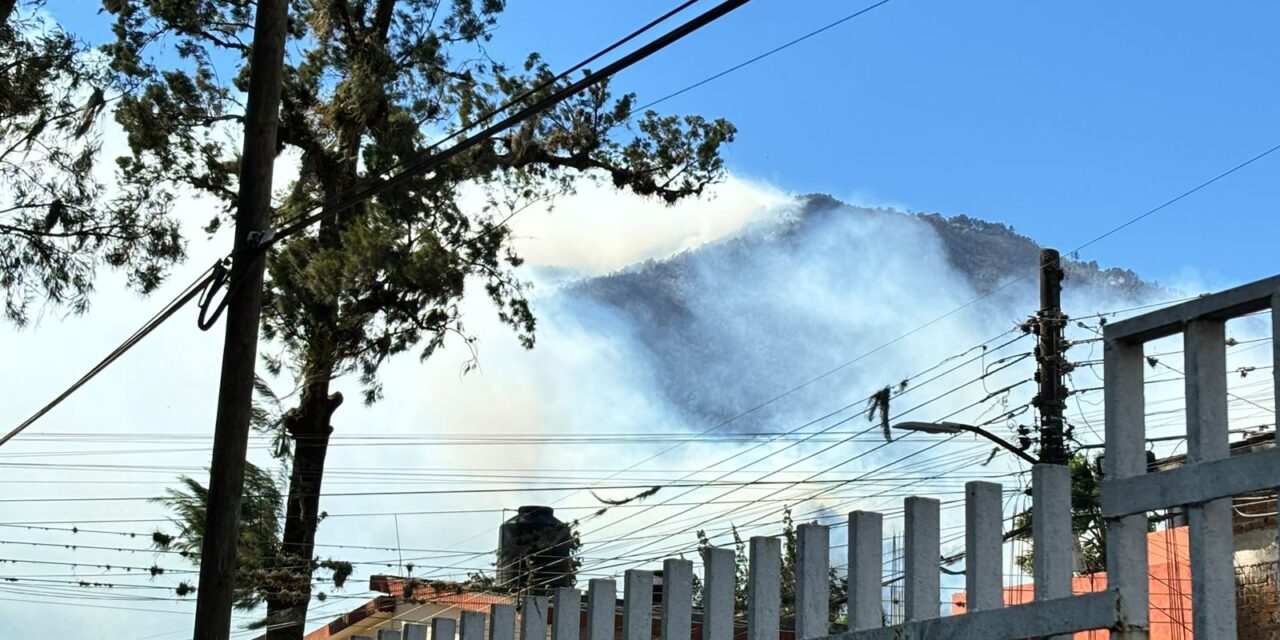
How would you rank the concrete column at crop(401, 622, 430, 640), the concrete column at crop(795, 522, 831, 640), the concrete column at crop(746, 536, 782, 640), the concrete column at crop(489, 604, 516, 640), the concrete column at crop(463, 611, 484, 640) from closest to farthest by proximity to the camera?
the concrete column at crop(795, 522, 831, 640) < the concrete column at crop(746, 536, 782, 640) < the concrete column at crop(489, 604, 516, 640) < the concrete column at crop(463, 611, 484, 640) < the concrete column at crop(401, 622, 430, 640)

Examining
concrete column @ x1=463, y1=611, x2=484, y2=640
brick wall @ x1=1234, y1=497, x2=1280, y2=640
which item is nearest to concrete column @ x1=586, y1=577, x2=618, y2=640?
concrete column @ x1=463, y1=611, x2=484, y2=640

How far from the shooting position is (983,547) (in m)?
4.74

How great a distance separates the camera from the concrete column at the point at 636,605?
22.0ft

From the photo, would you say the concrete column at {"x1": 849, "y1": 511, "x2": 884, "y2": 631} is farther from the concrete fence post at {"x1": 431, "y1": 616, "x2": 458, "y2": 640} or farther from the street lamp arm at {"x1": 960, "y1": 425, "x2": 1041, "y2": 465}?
the street lamp arm at {"x1": 960, "y1": 425, "x2": 1041, "y2": 465}

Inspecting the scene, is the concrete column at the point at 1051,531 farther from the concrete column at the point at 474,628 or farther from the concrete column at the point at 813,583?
the concrete column at the point at 474,628

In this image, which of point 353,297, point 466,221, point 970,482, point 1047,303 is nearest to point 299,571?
point 353,297

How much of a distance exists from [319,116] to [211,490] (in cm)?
1267

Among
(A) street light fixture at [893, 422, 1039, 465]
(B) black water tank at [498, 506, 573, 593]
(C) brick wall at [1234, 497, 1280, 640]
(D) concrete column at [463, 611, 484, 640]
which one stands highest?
(A) street light fixture at [893, 422, 1039, 465]

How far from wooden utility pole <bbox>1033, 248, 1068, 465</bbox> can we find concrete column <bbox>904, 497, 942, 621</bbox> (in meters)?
14.0

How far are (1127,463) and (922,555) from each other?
2.96 feet

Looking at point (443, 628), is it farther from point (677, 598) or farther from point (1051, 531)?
point (1051, 531)

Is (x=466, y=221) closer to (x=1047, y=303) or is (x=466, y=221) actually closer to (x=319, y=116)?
(x=319, y=116)

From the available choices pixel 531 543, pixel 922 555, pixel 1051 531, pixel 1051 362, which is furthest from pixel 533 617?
pixel 1051 362

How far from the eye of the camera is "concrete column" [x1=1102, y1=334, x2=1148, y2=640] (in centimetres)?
424
